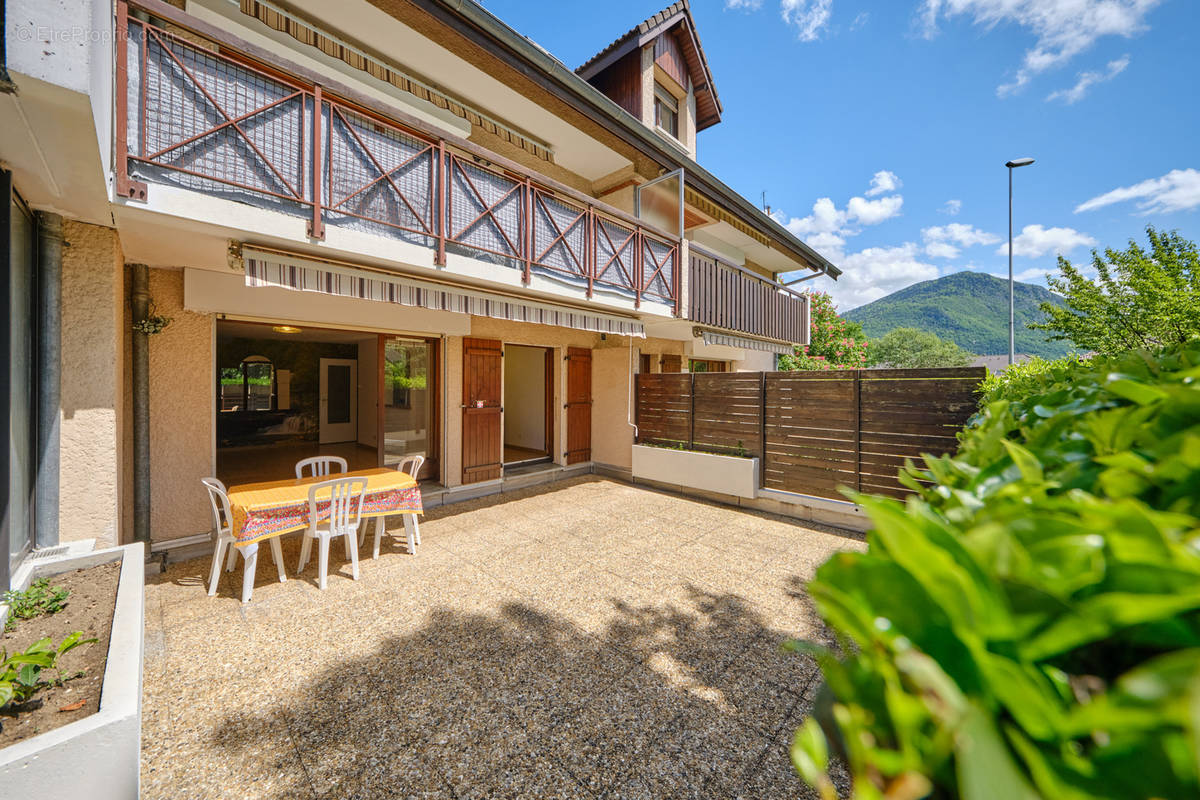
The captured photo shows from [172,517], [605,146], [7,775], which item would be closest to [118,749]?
[7,775]

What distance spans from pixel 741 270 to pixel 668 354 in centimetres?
271

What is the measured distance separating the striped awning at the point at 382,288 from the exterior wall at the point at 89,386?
46.2 inches

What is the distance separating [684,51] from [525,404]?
414 inches

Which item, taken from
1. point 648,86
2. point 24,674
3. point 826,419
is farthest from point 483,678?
point 648,86

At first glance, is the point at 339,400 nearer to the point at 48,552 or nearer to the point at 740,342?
the point at 48,552

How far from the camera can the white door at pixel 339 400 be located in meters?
13.8

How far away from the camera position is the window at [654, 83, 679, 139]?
1191 centimetres

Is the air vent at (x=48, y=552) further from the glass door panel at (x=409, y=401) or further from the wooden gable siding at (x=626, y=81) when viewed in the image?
the wooden gable siding at (x=626, y=81)

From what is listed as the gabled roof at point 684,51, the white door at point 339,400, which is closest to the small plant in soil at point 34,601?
the white door at point 339,400

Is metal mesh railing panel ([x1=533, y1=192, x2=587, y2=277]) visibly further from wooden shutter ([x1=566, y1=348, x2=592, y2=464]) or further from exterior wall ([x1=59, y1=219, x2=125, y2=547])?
exterior wall ([x1=59, y1=219, x2=125, y2=547])

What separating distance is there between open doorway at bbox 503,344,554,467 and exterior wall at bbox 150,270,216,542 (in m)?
6.38

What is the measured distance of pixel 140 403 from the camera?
532cm

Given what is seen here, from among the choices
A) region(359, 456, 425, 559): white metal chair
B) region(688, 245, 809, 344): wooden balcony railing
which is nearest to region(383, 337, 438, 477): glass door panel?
region(359, 456, 425, 559): white metal chair

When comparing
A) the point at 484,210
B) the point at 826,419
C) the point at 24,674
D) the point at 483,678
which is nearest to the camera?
the point at 24,674
